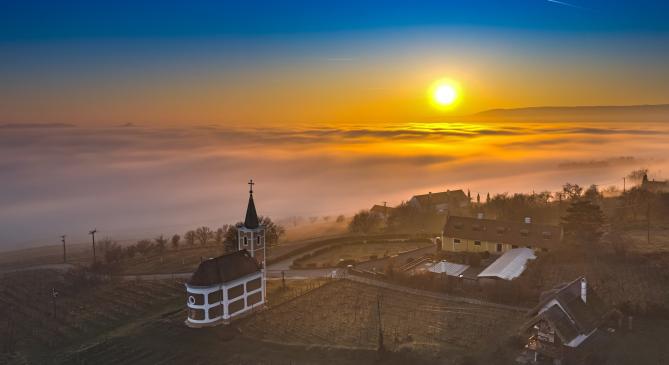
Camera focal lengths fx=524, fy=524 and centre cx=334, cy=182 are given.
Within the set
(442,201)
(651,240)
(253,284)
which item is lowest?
(253,284)

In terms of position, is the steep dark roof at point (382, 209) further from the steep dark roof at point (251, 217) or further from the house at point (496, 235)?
the steep dark roof at point (251, 217)

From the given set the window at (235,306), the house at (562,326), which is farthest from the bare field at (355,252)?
the house at (562,326)

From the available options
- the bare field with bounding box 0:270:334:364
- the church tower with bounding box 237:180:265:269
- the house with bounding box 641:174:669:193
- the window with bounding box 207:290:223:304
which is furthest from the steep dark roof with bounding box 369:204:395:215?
the window with bounding box 207:290:223:304

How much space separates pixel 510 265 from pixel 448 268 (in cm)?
476

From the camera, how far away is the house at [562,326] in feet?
82.1

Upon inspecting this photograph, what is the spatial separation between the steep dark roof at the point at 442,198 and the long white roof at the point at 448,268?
26.5m

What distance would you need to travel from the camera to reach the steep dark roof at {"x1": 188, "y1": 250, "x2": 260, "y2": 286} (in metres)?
33.4

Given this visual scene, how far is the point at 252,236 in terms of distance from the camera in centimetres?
3803

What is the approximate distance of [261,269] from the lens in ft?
122

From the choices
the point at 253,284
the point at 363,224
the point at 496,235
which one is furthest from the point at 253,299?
the point at 363,224

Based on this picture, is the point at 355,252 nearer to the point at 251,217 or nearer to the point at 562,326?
the point at 251,217

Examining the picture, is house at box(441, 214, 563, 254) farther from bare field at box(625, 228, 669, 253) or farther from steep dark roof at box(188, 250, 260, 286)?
steep dark roof at box(188, 250, 260, 286)

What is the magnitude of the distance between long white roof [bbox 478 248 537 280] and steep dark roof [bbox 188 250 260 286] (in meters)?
17.1

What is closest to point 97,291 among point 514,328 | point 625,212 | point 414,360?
point 414,360
